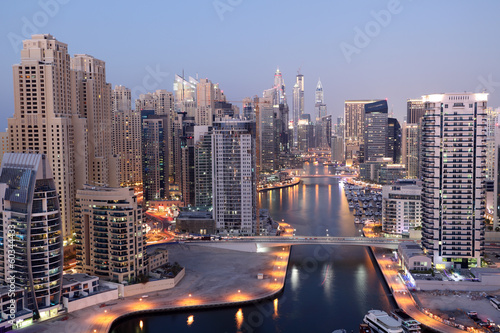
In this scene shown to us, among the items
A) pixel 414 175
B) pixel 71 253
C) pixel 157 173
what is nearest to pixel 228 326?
pixel 71 253

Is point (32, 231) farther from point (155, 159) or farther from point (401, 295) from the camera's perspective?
point (155, 159)

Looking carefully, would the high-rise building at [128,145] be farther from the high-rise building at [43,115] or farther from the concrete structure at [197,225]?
the high-rise building at [43,115]

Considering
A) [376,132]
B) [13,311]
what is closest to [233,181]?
[13,311]

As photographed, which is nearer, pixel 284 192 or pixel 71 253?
pixel 71 253

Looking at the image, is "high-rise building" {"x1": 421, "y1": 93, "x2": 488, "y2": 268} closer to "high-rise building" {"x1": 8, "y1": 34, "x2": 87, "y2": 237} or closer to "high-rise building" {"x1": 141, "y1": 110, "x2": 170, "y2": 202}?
"high-rise building" {"x1": 8, "y1": 34, "x2": 87, "y2": 237}

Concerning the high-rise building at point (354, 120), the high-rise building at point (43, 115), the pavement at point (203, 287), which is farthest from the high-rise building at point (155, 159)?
the high-rise building at point (354, 120)

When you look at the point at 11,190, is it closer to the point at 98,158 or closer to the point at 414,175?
the point at 98,158
